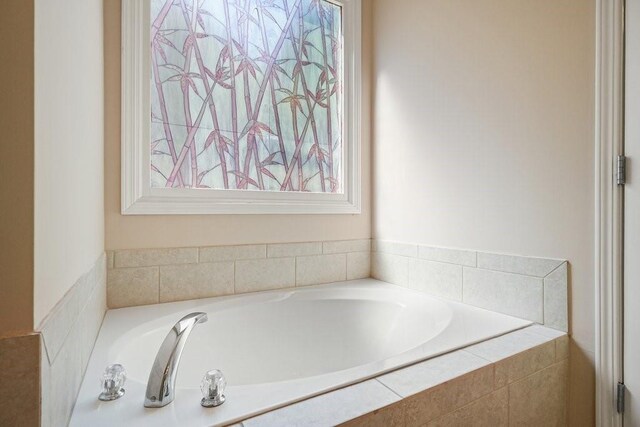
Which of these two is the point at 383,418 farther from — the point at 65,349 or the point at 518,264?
the point at 518,264

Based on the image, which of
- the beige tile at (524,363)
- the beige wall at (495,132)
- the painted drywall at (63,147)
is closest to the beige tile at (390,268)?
the beige wall at (495,132)

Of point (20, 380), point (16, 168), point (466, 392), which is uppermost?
point (16, 168)

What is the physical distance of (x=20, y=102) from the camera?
0.50m

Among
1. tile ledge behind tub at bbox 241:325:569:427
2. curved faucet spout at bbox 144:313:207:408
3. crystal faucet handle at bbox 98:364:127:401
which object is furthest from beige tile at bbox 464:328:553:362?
crystal faucet handle at bbox 98:364:127:401

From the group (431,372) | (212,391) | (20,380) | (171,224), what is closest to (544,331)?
(431,372)

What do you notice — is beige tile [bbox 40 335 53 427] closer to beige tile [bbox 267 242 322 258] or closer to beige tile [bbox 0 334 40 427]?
beige tile [bbox 0 334 40 427]

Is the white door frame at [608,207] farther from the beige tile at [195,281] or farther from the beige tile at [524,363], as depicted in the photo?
the beige tile at [195,281]

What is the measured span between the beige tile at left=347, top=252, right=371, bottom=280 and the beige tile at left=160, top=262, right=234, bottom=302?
0.68 meters

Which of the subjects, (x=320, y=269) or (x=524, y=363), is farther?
(x=320, y=269)

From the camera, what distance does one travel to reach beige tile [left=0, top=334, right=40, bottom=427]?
0.49 m

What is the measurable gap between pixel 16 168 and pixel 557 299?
1.49 metres

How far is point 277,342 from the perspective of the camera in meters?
1.56

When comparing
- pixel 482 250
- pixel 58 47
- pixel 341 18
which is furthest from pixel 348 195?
pixel 58 47

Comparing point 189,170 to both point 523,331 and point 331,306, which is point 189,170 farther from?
point 523,331
